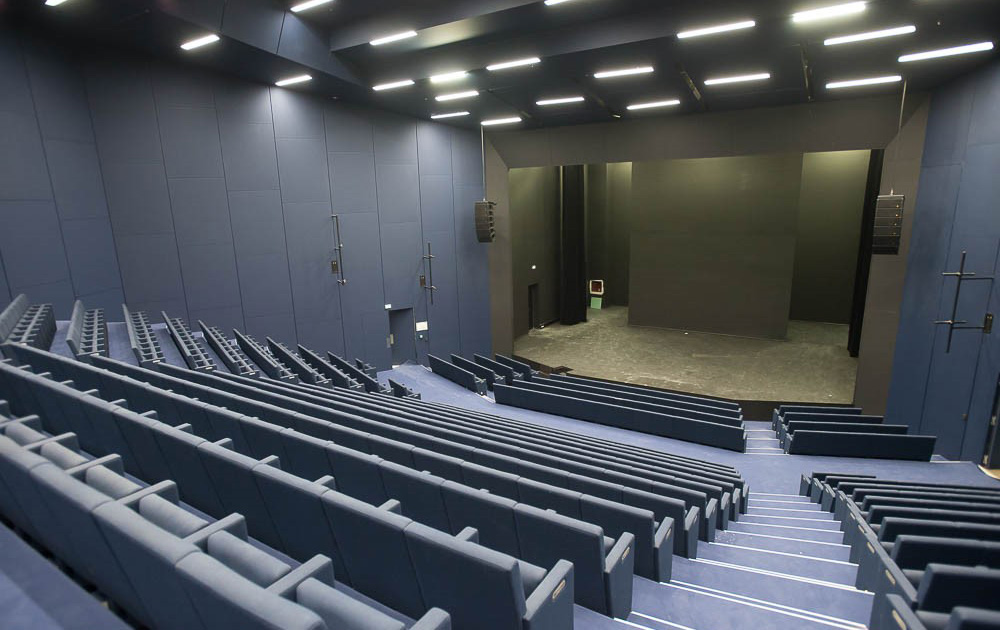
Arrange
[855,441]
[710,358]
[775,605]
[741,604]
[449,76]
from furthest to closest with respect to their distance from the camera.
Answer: [710,358] → [449,76] → [855,441] → [775,605] → [741,604]

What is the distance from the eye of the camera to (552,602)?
5.87 feet

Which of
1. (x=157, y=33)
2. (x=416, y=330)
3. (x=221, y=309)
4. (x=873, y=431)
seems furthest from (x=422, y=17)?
(x=873, y=431)

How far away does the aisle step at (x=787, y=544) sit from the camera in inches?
149

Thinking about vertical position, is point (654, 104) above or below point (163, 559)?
above

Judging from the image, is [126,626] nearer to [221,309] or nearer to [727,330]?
[221,309]

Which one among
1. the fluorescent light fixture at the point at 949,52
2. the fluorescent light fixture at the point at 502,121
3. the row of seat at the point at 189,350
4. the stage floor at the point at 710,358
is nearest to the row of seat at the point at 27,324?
the row of seat at the point at 189,350

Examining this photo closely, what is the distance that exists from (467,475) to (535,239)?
45.4 ft

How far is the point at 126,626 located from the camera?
1.64 meters

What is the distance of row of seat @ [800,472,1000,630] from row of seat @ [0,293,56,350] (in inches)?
274

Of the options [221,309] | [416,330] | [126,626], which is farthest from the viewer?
[416,330]

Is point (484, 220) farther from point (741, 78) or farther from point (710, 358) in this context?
point (710, 358)

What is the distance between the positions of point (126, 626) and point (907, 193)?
38.9 feet

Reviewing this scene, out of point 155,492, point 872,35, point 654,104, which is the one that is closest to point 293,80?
point 654,104

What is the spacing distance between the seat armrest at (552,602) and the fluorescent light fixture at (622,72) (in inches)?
331
